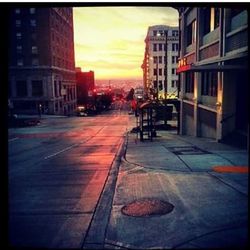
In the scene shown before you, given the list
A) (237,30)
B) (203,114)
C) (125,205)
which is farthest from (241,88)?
(125,205)

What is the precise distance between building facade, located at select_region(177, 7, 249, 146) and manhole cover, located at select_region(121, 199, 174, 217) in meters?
7.70

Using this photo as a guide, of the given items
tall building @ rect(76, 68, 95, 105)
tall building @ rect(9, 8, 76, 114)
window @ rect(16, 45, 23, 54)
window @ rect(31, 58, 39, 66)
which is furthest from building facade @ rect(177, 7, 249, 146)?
tall building @ rect(76, 68, 95, 105)

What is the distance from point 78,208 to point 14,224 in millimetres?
1818

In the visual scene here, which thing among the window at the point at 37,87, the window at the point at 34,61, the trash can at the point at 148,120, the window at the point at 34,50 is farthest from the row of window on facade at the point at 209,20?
the window at the point at 34,50

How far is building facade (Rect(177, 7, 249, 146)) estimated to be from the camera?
15.8 m

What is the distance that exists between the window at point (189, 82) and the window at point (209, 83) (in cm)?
354

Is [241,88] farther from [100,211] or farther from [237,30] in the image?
[100,211]

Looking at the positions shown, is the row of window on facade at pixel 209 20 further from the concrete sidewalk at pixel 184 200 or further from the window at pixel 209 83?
the concrete sidewalk at pixel 184 200

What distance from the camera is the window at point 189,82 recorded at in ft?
91.8

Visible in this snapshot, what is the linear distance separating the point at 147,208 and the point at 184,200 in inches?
45.6

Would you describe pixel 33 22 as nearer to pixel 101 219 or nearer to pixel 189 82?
pixel 189 82

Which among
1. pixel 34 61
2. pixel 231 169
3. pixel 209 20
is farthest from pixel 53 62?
pixel 231 169

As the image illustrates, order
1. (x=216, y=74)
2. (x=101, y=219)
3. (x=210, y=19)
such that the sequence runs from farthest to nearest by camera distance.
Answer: (x=210, y=19), (x=216, y=74), (x=101, y=219)

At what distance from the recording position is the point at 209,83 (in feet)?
74.0
